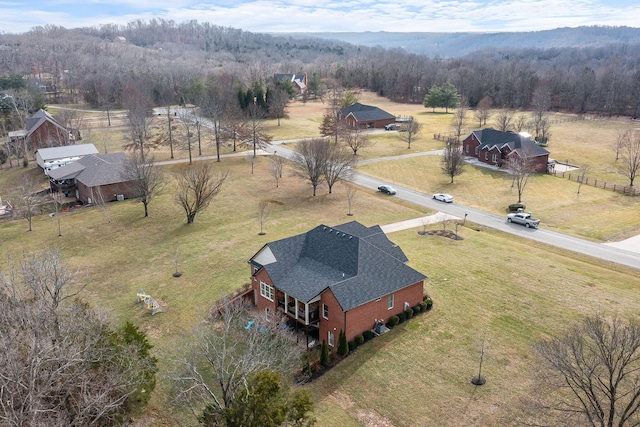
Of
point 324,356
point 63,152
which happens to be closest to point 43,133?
point 63,152

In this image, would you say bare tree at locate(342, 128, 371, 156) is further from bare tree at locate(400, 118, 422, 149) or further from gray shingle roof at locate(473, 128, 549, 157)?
gray shingle roof at locate(473, 128, 549, 157)

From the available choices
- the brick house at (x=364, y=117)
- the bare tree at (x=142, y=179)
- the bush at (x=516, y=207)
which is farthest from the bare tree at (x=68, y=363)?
the brick house at (x=364, y=117)

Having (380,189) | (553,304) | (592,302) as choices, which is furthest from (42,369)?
(380,189)

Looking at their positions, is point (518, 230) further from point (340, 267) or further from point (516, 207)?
point (340, 267)

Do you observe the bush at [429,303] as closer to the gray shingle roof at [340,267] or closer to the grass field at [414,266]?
the grass field at [414,266]

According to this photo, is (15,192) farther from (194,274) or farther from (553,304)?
(553,304)

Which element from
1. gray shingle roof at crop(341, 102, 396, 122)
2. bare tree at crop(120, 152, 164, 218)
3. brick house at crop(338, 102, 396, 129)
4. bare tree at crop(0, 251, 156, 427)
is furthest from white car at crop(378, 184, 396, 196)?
gray shingle roof at crop(341, 102, 396, 122)
